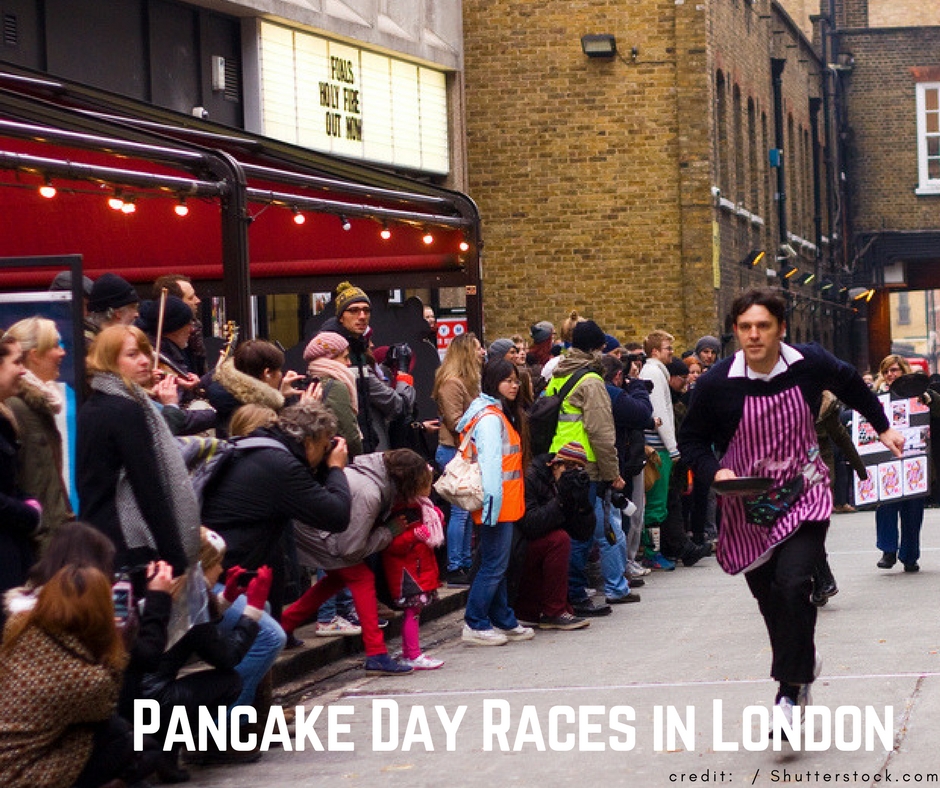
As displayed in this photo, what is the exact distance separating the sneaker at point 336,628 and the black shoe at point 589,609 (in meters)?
2.18

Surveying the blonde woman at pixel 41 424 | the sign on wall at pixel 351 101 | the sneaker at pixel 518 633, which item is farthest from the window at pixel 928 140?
the blonde woman at pixel 41 424

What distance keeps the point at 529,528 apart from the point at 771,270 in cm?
2197

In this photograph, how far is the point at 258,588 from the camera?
26.0 ft

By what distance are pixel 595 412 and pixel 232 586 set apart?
5.03m

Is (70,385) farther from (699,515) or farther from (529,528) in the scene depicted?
(699,515)

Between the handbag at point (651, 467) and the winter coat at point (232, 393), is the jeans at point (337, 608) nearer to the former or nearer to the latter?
the winter coat at point (232, 393)

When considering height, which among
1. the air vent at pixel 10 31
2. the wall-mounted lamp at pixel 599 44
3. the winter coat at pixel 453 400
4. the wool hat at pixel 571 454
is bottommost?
the wool hat at pixel 571 454

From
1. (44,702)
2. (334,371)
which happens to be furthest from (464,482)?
(44,702)

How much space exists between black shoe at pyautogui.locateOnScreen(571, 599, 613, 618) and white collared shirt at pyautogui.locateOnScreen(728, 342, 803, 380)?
5.10 meters

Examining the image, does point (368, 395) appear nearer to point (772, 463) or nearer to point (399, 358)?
point (399, 358)

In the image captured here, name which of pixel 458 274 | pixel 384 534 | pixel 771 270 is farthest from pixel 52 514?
pixel 771 270

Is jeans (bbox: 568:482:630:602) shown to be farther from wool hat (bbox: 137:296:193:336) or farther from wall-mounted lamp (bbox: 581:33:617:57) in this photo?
wall-mounted lamp (bbox: 581:33:617:57)

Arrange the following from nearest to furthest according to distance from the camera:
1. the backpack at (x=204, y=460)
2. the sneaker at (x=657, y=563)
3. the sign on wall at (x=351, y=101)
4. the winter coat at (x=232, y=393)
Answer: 1. the backpack at (x=204, y=460)
2. the winter coat at (x=232, y=393)
3. the sneaker at (x=657, y=563)
4. the sign on wall at (x=351, y=101)

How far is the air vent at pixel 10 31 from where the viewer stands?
50.6 ft
